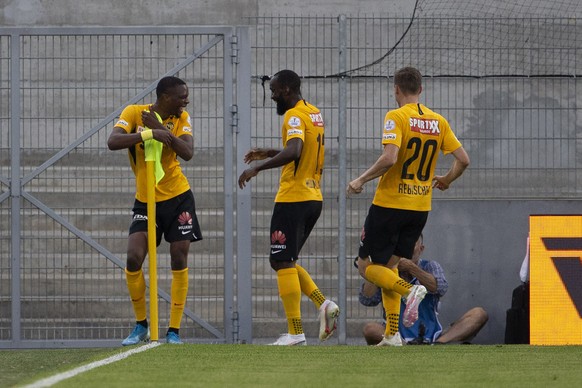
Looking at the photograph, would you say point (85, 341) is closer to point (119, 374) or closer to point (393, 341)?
point (393, 341)

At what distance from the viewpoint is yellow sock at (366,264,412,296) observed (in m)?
8.39

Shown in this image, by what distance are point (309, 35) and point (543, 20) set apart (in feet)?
7.44

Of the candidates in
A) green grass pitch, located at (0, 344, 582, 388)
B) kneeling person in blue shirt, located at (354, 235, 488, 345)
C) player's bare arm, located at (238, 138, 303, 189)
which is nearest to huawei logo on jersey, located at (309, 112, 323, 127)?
player's bare arm, located at (238, 138, 303, 189)

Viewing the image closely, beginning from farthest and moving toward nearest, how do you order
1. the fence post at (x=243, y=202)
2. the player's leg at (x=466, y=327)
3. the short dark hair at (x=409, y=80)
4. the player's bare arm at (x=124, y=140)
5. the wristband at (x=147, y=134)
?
the fence post at (x=243, y=202)
the player's leg at (x=466, y=327)
the short dark hair at (x=409, y=80)
the player's bare arm at (x=124, y=140)
the wristband at (x=147, y=134)

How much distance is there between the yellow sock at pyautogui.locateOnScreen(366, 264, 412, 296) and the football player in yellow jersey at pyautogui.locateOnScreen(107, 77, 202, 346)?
4.07 ft

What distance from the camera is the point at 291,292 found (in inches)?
349

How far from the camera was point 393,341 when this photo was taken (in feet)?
28.0

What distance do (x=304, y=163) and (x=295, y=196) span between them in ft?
0.80

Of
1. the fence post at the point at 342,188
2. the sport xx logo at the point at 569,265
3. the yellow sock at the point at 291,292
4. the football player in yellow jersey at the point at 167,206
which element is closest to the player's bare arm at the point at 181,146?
the football player in yellow jersey at the point at 167,206

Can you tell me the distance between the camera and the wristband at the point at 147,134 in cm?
817

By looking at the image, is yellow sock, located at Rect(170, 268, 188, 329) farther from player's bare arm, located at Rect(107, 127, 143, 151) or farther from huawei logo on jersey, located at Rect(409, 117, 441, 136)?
huawei logo on jersey, located at Rect(409, 117, 441, 136)

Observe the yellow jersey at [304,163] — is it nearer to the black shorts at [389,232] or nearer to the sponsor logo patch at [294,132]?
the sponsor logo patch at [294,132]

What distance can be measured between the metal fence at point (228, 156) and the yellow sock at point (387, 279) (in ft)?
6.07

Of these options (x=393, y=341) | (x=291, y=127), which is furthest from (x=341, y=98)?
(x=393, y=341)
